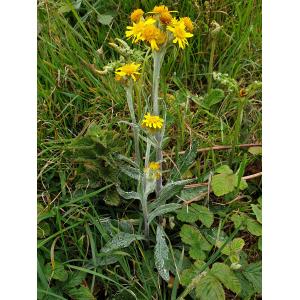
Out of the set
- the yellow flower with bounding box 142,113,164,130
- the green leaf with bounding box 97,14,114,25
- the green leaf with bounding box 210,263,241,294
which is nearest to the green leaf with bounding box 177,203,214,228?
the green leaf with bounding box 210,263,241,294

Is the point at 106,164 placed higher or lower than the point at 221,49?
lower

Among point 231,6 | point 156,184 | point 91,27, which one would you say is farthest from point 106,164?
point 231,6

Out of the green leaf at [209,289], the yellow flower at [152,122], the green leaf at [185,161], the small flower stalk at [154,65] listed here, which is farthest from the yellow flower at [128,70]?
the green leaf at [209,289]

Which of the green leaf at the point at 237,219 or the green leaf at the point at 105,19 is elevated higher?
the green leaf at the point at 105,19

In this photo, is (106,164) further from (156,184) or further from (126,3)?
(126,3)

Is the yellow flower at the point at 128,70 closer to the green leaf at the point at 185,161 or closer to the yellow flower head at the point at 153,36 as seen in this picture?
the yellow flower head at the point at 153,36

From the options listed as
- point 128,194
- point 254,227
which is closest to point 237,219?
point 254,227
